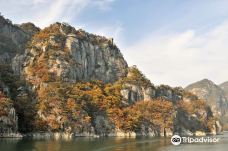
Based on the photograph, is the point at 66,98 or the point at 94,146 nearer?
the point at 94,146

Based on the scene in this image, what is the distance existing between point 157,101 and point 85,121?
190ft

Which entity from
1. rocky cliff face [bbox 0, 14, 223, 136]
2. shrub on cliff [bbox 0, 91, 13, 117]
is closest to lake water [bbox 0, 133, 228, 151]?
shrub on cliff [bbox 0, 91, 13, 117]

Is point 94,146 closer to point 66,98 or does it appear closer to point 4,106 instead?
point 4,106

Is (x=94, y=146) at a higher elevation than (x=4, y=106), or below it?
below

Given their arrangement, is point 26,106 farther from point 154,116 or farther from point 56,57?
point 154,116

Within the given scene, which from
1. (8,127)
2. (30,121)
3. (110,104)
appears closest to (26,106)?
(30,121)

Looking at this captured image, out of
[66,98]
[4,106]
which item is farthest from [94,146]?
[66,98]

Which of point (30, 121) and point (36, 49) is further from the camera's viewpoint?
point (36, 49)

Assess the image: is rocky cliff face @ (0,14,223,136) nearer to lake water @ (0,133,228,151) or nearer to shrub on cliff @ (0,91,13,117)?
shrub on cliff @ (0,91,13,117)

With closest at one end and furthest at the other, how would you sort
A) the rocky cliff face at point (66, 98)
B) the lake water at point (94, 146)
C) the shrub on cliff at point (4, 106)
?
the lake water at point (94, 146) < the shrub on cliff at point (4, 106) < the rocky cliff face at point (66, 98)

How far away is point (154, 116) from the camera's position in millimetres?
188250

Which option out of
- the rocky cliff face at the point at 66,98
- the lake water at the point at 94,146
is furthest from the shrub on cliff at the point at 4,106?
the lake water at the point at 94,146

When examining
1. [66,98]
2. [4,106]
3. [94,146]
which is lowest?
[94,146]

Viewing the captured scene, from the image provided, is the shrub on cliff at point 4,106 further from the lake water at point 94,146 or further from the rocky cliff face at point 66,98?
the lake water at point 94,146
